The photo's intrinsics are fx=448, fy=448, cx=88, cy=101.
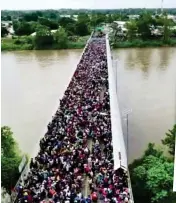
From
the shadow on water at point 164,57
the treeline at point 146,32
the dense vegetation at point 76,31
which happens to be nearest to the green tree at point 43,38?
the dense vegetation at point 76,31

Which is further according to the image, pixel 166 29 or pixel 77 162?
pixel 166 29

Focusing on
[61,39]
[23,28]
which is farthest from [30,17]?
[61,39]

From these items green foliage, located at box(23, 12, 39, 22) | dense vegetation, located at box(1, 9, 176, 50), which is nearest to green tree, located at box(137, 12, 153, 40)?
dense vegetation, located at box(1, 9, 176, 50)

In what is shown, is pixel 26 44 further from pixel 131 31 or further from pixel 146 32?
pixel 146 32

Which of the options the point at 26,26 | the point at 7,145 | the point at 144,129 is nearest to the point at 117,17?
the point at 26,26

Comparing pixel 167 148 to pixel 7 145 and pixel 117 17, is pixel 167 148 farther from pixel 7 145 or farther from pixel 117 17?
pixel 117 17

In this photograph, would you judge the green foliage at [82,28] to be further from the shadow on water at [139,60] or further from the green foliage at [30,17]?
the shadow on water at [139,60]

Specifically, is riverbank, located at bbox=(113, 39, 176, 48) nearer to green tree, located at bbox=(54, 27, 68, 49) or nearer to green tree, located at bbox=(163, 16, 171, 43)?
green tree, located at bbox=(163, 16, 171, 43)
